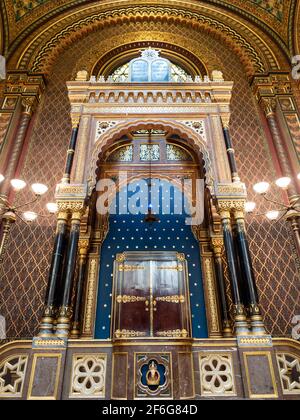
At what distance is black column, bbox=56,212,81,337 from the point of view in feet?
18.0

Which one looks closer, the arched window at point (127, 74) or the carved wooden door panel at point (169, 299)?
the carved wooden door panel at point (169, 299)

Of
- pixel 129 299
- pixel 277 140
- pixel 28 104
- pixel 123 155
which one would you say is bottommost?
pixel 129 299

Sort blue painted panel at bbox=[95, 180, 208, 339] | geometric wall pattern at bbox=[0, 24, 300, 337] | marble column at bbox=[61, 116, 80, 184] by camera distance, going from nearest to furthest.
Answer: marble column at bbox=[61, 116, 80, 184], geometric wall pattern at bbox=[0, 24, 300, 337], blue painted panel at bbox=[95, 180, 208, 339]

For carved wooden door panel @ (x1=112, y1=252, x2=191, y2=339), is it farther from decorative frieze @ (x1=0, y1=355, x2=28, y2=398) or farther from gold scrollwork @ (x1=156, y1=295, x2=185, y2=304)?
decorative frieze @ (x1=0, y1=355, x2=28, y2=398)

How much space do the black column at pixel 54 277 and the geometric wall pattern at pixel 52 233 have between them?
5.52 feet

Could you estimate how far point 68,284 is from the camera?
5895 millimetres

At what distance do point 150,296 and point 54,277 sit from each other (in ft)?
9.90

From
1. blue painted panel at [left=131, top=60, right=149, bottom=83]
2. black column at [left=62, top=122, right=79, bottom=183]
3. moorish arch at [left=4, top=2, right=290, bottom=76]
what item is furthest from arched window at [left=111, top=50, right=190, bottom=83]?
black column at [left=62, top=122, right=79, bottom=183]

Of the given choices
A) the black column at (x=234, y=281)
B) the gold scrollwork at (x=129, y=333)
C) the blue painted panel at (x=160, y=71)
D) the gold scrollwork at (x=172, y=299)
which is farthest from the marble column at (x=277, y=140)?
the gold scrollwork at (x=129, y=333)

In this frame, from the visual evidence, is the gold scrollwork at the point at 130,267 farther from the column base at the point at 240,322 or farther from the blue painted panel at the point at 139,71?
the blue painted panel at the point at 139,71

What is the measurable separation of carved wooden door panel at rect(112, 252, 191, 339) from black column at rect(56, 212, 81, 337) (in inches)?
90.6

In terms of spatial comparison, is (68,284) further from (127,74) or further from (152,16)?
(152,16)

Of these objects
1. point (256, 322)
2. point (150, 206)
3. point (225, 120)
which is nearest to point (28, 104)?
point (150, 206)

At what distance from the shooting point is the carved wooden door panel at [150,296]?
7.84 metres
